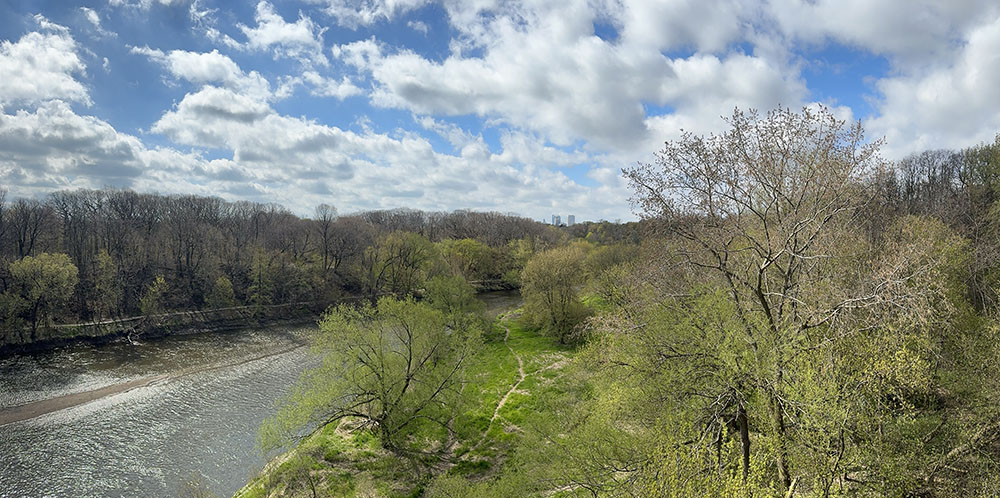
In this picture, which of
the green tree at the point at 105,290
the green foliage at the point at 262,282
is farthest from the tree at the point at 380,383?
the green tree at the point at 105,290

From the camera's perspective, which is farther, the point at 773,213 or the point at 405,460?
the point at 405,460

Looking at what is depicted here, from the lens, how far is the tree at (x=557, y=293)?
36.3 metres

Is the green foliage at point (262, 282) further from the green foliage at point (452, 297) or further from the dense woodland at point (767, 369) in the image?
the dense woodland at point (767, 369)

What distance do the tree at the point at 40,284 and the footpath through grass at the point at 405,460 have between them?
105 ft

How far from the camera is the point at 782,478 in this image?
10.3 meters

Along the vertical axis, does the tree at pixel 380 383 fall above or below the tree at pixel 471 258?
below

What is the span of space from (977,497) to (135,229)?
7218 centimetres

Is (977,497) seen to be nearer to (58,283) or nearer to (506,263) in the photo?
(58,283)

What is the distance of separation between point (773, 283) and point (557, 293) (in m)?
23.4

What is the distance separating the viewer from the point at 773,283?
13.6 meters

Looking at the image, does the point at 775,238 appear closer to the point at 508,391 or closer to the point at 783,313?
the point at 783,313

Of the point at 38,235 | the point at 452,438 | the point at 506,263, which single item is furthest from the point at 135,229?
the point at 452,438

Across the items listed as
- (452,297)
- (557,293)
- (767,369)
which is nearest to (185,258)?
(452,297)

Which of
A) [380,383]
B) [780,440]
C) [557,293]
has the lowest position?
[380,383]
